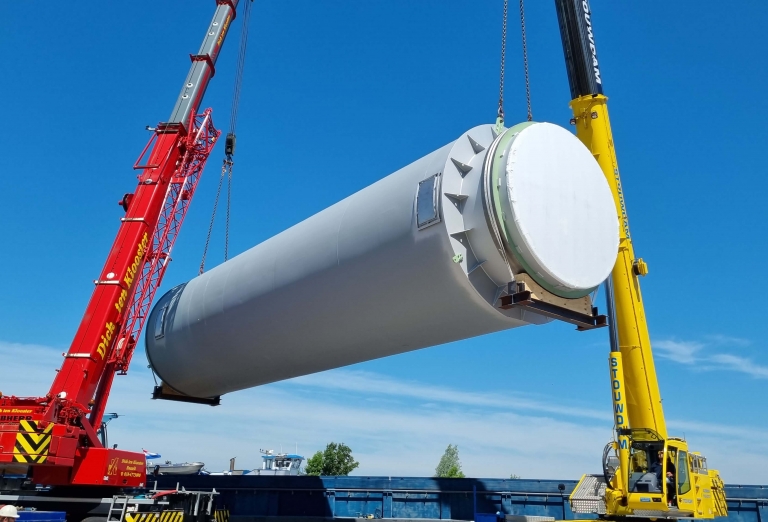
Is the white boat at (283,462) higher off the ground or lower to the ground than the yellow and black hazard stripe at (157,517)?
higher

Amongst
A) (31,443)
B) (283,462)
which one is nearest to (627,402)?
(31,443)

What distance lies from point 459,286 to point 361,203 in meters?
1.83

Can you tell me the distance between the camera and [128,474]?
10523 millimetres

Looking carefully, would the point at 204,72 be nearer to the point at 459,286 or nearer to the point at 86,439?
the point at 86,439

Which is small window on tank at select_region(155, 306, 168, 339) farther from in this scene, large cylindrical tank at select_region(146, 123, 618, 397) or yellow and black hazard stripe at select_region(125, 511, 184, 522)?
large cylindrical tank at select_region(146, 123, 618, 397)

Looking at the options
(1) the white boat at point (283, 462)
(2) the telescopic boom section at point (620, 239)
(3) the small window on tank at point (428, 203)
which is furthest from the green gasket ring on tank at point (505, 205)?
(1) the white boat at point (283, 462)

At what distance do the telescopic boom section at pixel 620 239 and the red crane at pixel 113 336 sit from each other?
302 inches

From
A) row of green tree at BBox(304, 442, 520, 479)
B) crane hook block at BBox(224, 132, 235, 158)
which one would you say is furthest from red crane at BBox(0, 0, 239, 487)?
row of green tree at BBox(304, 442, 520, 479)

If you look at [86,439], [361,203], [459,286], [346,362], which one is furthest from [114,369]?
[459,286]

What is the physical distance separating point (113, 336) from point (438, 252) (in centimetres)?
690

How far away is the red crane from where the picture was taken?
9.38 m

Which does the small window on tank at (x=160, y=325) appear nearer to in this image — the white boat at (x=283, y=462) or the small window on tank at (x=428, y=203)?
the small window on tank at (x=428, y=203)

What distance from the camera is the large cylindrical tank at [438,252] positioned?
636 cm

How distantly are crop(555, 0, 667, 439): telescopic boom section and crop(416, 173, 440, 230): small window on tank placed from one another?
570 cm
